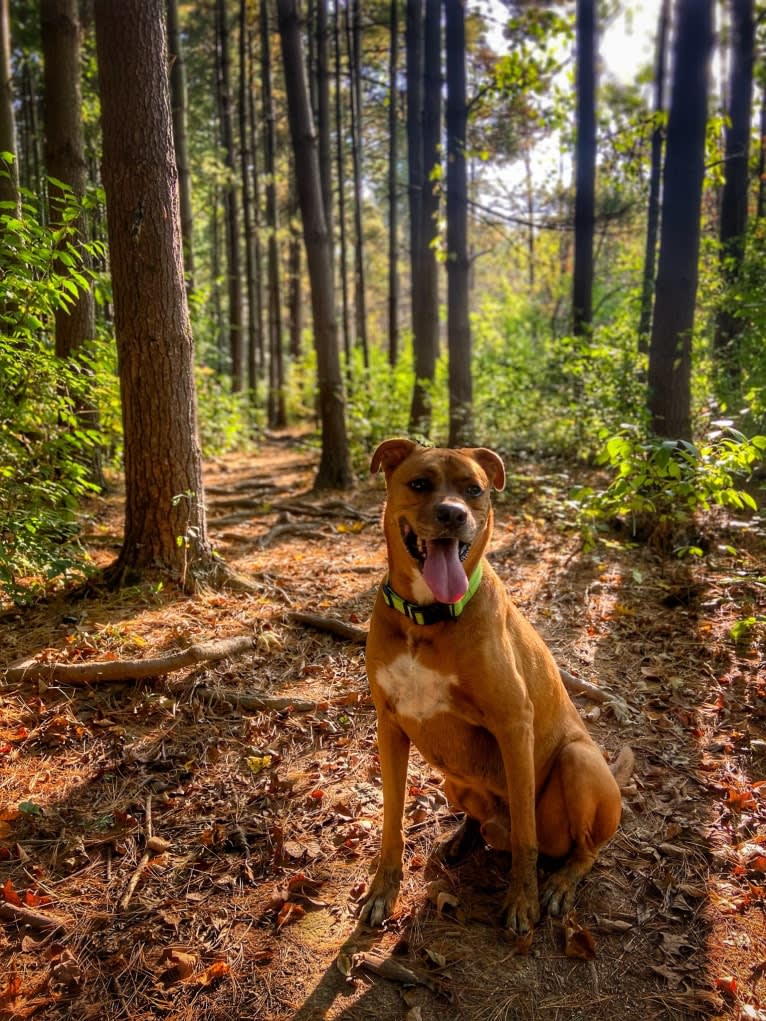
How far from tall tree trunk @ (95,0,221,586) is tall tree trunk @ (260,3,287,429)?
38.2ft

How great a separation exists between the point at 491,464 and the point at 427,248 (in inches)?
466

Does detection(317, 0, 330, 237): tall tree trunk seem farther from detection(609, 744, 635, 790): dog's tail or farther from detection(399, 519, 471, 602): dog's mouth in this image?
detection(609, 744, 635, 790): dog's tail

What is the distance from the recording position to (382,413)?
574 inches

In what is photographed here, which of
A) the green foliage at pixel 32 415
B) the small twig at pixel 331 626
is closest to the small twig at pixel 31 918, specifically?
the green foliage at pixel 32 415

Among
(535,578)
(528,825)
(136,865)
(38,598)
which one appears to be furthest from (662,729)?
(38,598)

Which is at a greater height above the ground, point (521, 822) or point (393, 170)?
point (393, 170)

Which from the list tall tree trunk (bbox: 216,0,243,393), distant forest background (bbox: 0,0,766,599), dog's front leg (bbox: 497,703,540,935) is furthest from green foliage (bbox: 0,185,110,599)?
tall tree trunk (bbox: 216,0,243,393)

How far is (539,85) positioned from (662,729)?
31.3ft

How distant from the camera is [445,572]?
262 centimetres

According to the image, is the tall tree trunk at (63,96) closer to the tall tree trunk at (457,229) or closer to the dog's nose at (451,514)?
the tall tree trunk at (457,229)

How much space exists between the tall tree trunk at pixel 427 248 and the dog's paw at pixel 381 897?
403 inches

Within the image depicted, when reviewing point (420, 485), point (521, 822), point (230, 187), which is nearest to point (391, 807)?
point (521, 822)

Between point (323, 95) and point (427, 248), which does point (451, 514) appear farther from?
point (323, 95)

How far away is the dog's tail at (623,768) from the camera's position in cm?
338
